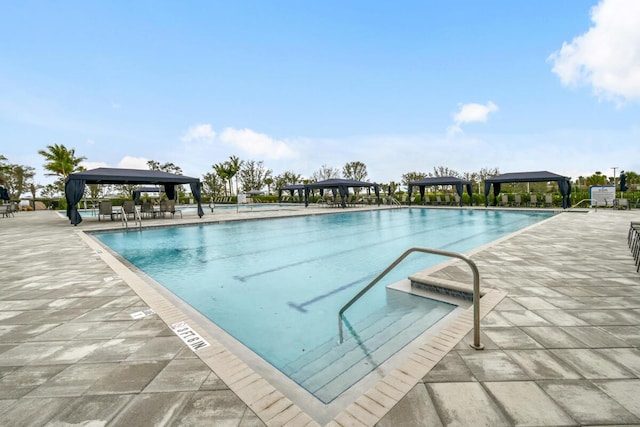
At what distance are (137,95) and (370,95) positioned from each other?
70.2 ft

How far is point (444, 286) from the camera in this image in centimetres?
373

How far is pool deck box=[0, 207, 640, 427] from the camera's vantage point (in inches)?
62.0

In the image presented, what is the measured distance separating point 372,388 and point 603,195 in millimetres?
23380

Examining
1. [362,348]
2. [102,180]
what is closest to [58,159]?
[102,180]

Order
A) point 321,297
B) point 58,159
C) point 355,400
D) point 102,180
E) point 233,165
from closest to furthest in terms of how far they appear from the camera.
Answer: point 355,400 → point 321,297 → point 102,180 → point 58,159 → point 233,165

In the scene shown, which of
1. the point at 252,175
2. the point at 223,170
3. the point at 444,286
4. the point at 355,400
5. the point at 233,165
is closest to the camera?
the point at 355,400

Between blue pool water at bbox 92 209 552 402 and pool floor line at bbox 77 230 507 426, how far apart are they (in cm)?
51

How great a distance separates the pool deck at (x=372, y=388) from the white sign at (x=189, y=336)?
2.1 inches

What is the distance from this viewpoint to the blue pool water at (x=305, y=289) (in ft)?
9.54

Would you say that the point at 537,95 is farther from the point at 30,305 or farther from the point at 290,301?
the point at 30,305

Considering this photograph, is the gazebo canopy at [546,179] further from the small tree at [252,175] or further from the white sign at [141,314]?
the small tree at [252,175]

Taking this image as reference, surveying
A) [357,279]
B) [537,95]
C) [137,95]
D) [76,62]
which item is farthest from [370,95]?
[357,279]

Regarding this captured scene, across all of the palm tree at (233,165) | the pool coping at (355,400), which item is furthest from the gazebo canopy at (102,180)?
the palm tree at (233,165)

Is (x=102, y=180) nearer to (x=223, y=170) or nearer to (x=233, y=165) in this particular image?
(x=223, y=170)
